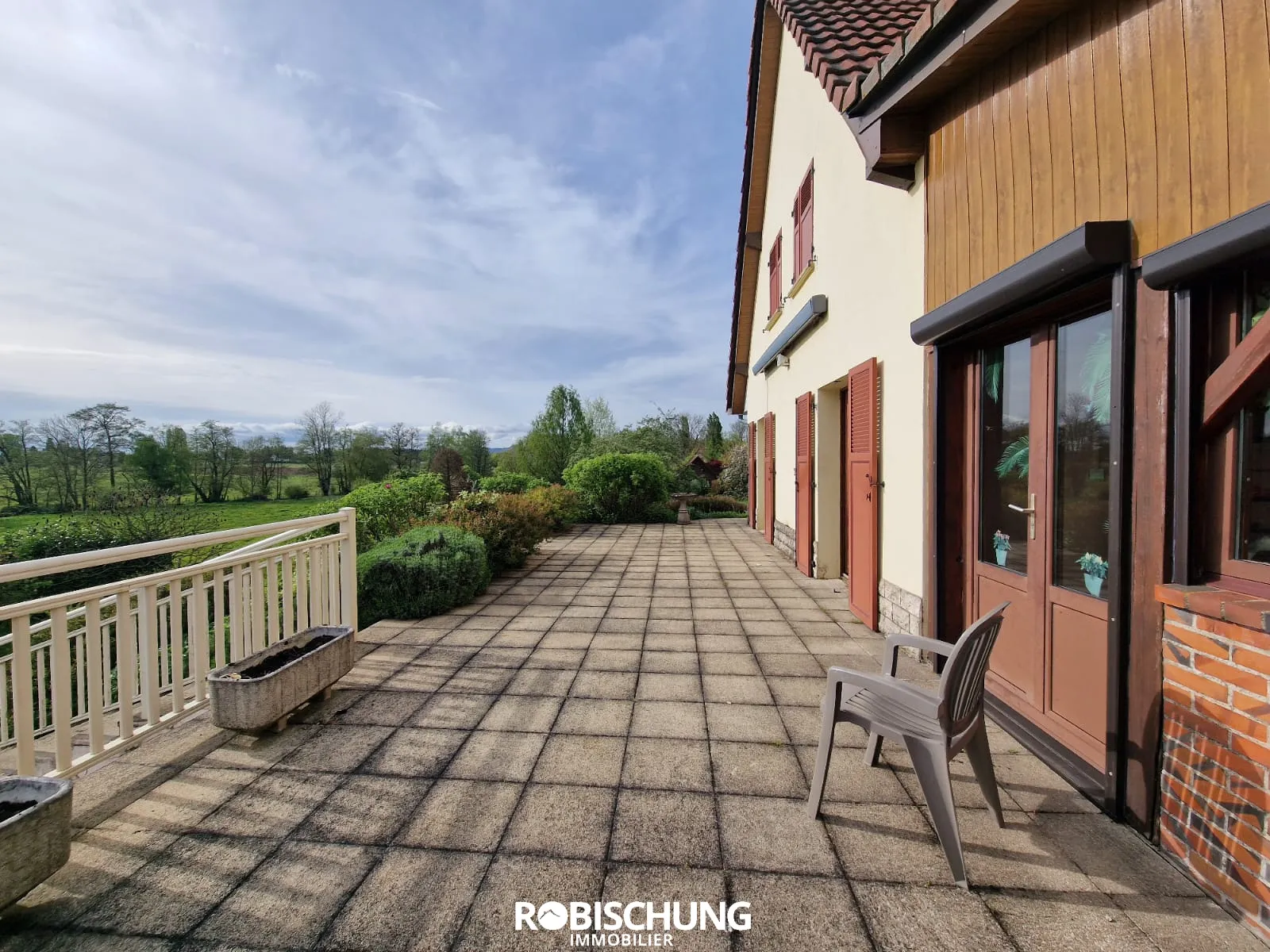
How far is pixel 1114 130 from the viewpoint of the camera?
189cm

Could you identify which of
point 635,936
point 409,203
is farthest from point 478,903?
point 409,203

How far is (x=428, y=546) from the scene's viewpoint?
498cm

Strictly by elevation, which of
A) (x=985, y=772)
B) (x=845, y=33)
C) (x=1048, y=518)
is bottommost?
(x=985, y=772)

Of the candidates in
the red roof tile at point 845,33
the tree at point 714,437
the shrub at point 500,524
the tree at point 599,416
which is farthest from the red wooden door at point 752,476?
the tree at point 599,416

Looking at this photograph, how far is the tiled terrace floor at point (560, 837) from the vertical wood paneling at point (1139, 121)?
2.12 meters

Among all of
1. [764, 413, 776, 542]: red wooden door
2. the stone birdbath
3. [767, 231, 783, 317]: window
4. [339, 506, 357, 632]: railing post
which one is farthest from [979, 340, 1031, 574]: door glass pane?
the stone birdbath

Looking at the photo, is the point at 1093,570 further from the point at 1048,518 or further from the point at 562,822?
the point at 562,822

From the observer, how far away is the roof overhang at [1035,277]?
1.83m

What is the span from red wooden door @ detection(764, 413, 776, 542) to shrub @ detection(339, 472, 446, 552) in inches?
214

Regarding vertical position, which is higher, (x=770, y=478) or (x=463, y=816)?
(x=770, y=478)

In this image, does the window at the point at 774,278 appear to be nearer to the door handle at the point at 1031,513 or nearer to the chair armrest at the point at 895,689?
the door handle at the point at 1031,513

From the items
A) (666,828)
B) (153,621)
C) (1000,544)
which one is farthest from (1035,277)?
(153,621)

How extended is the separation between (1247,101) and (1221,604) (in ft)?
4.69

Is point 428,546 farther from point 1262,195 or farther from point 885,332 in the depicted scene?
point 1262,195
